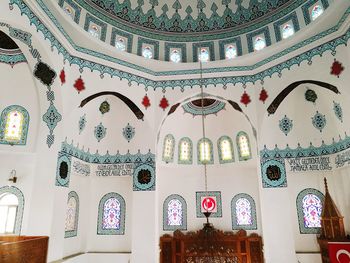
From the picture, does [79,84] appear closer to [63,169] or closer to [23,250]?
[63,169]

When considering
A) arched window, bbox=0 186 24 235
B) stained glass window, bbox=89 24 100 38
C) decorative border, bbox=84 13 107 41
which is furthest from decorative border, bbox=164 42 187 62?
arched window, bbox=0 186 24 235

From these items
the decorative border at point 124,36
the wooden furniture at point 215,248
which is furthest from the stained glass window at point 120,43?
the wooden furniture at point 215,248

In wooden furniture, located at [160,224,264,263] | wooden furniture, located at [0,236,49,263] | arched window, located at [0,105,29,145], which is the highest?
arched window, located at [0,105,29,145]

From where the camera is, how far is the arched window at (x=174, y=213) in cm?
870

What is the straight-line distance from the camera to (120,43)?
7590mm

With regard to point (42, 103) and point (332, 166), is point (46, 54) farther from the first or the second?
point (332, 166)

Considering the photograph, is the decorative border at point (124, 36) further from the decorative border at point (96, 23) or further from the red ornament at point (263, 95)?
the red ornament at point (263, 95)

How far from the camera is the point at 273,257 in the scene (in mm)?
6809

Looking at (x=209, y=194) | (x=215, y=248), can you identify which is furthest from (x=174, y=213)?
(x=215, y=248)

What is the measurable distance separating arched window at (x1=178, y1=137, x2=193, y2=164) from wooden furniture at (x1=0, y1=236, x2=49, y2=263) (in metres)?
5.09

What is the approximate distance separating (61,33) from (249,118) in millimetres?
4923

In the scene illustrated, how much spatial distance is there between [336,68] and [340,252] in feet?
12.1

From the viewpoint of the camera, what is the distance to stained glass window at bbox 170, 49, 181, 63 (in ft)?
26.4

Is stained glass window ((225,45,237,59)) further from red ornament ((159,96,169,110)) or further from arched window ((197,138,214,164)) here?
arched window ((197,138,214,164))
